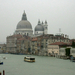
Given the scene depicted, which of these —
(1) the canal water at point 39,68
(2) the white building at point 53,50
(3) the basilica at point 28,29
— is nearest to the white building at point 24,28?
(3) the basilica at point 28,29

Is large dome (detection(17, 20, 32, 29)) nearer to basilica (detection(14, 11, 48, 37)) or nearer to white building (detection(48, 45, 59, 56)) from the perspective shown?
basilica (detection(14, 11, 48, 37))

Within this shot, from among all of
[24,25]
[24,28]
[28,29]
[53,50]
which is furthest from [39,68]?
[28,29]

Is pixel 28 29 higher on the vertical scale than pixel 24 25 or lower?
lower

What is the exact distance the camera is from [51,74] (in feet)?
64.2

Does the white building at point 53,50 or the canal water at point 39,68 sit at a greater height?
the white building at point 53,50

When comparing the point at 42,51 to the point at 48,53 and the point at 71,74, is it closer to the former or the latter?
the point at 48,53

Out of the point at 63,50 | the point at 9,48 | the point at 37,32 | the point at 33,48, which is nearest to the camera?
the point at 63,50

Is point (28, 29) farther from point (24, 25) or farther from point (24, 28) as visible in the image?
point (24, 25)

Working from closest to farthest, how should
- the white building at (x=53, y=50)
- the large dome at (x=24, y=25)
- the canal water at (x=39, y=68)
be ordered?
the canal water at (x=39, y=68) < the white building at (x=53, y=50) < the large dome at (x=24, y=25)

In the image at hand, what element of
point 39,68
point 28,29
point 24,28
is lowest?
point 39,68

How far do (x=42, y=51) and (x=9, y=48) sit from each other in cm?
1794

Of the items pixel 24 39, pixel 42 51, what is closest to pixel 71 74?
pixel 42 51

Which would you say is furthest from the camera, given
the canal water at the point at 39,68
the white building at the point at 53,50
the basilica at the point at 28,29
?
the basilica at the point at 28,29

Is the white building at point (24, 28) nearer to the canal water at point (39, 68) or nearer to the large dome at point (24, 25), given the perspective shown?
the large dome at point (24, 25)
